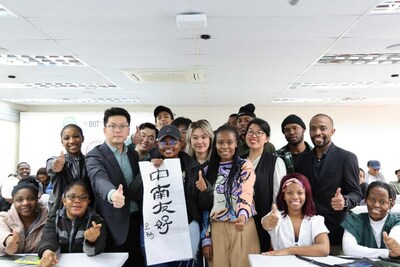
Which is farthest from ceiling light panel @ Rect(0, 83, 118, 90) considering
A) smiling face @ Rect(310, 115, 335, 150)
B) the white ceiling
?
smiling face @ Rect(310, 115, 335, 150)

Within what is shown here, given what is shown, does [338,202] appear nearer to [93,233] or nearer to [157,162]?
[157,162]

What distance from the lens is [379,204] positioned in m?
2.17

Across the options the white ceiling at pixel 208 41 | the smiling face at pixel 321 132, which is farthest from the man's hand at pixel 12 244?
the smiling face at pixel 321 132

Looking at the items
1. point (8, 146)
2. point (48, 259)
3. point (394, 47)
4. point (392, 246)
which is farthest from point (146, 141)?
point (8, 146)

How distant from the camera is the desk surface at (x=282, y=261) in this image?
72.4 inches

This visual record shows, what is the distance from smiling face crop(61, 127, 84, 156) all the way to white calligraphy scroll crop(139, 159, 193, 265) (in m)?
0.68

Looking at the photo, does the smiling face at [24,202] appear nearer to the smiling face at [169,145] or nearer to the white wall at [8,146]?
the smiling face at [169,145]

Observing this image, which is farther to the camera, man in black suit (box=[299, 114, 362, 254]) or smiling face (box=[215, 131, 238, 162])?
man in black suit (box=[299, 114, 362, 254])

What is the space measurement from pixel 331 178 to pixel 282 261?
Result: 0.92m

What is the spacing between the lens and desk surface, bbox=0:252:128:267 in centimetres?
189

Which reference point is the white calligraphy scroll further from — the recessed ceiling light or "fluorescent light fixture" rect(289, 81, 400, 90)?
"fluorescent light fixture" rect(289, 81, 400, 90)

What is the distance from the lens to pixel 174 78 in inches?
219

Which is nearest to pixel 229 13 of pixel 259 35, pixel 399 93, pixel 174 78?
pixel 259 35

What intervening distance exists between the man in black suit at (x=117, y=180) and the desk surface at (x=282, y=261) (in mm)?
921
